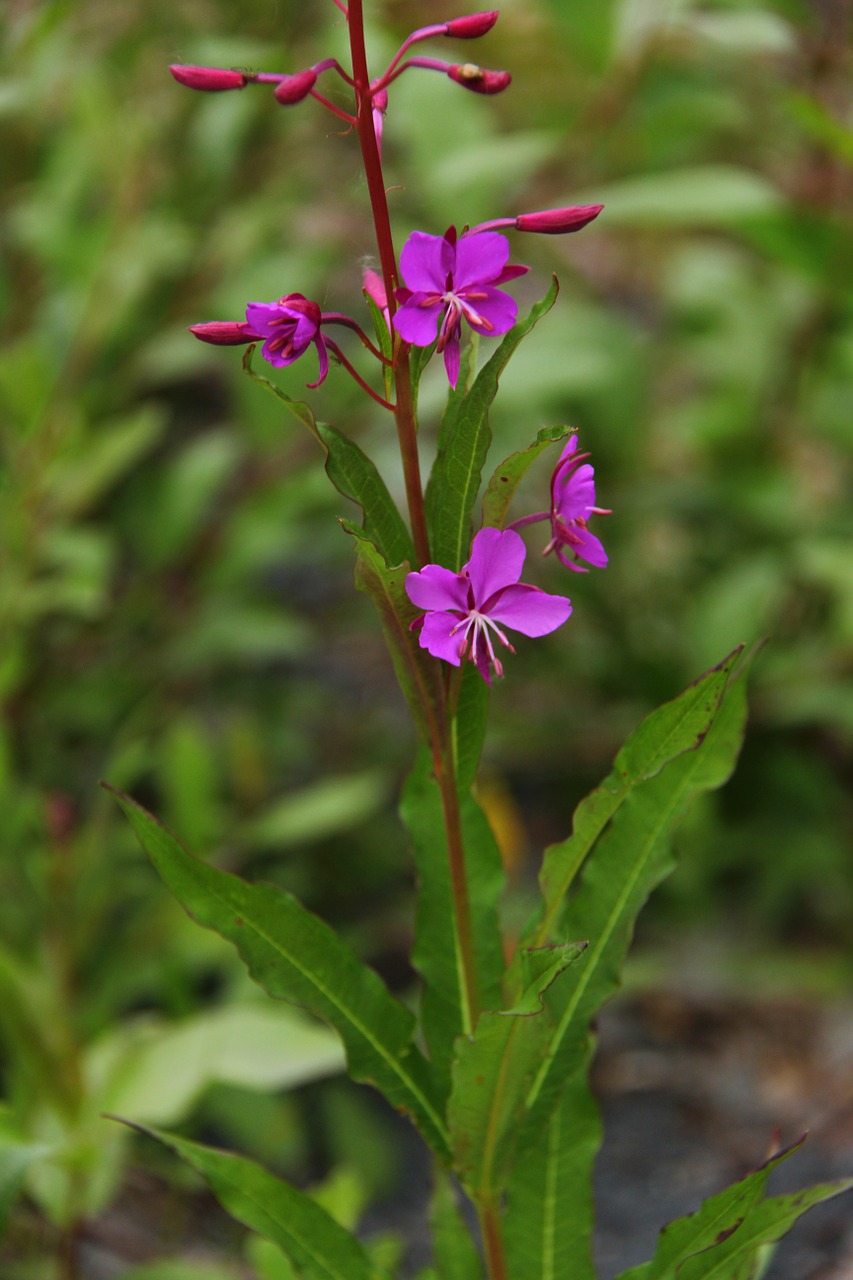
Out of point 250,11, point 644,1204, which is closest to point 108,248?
point 250,11

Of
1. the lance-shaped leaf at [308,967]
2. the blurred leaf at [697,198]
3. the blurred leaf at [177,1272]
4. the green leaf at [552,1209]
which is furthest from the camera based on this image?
the blurred leaf at [697,198]

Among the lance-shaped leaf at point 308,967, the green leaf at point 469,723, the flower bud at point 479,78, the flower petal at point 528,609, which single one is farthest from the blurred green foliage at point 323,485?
the flower bud at point 479,78

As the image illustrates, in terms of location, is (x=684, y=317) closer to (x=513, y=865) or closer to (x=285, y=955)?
(x=513, y=865)

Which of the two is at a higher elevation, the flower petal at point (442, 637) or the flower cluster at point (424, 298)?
the flower cluster at point (424, 298)

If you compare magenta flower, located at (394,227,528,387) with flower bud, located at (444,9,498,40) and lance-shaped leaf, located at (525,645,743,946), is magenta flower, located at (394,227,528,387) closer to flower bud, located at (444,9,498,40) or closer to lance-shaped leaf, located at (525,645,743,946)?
flower bud, located at (444,9,498,40)

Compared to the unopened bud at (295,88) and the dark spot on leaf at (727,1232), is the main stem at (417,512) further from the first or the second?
the dark spot on leaf at (727,1232)

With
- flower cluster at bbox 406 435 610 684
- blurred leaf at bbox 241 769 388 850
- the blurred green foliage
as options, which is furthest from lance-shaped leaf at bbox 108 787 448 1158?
blurred leaf at bbox 241 769 388 850

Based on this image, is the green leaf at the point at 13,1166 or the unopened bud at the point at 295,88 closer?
the unopened bud at the point at 295,88

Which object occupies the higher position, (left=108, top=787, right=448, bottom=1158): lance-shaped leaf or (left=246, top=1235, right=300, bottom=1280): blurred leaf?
(left=108, top=787, right=448, bottom=1158): lance-shaped leaf
